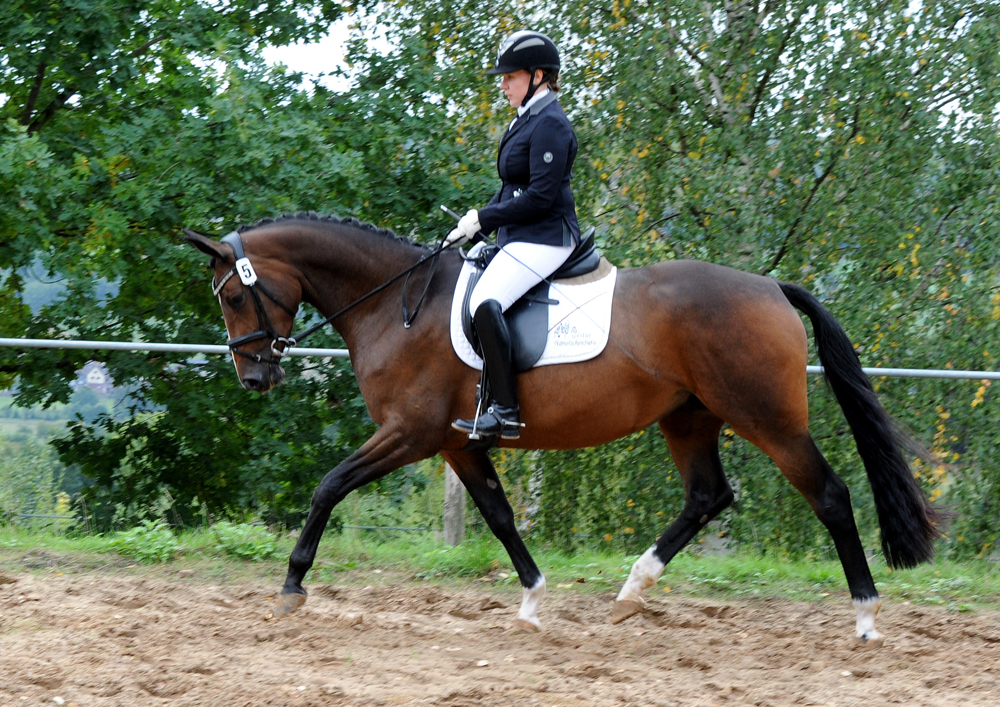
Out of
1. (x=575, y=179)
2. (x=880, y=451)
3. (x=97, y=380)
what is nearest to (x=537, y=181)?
(x=880, y=451)

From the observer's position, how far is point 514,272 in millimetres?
4723

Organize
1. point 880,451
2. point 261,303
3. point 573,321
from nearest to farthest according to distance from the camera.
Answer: point 573,321 → point 261,303 → point 880,451

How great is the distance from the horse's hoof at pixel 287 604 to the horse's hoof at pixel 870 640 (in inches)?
105

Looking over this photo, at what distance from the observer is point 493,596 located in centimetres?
583

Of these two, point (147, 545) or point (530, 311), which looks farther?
point (147, 545)

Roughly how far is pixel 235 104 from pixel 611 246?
11.8ft

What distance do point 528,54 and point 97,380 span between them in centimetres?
726

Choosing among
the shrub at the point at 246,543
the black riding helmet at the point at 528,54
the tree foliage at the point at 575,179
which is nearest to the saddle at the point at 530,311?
the black riding helmet at the point at 528,54

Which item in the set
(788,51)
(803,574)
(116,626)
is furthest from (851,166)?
(116,626)

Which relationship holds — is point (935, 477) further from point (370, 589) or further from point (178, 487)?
point (178, 487)

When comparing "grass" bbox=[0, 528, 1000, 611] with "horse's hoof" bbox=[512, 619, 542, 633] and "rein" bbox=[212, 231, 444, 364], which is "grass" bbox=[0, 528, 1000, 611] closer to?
"horse's hoof" bbox=[512, 619, 542, 633]

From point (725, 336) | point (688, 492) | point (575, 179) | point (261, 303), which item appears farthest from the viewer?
point (575, 179)

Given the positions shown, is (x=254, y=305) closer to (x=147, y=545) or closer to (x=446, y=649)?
(x=446, y=649)

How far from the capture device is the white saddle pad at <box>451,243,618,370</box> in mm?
Answer: 4730
